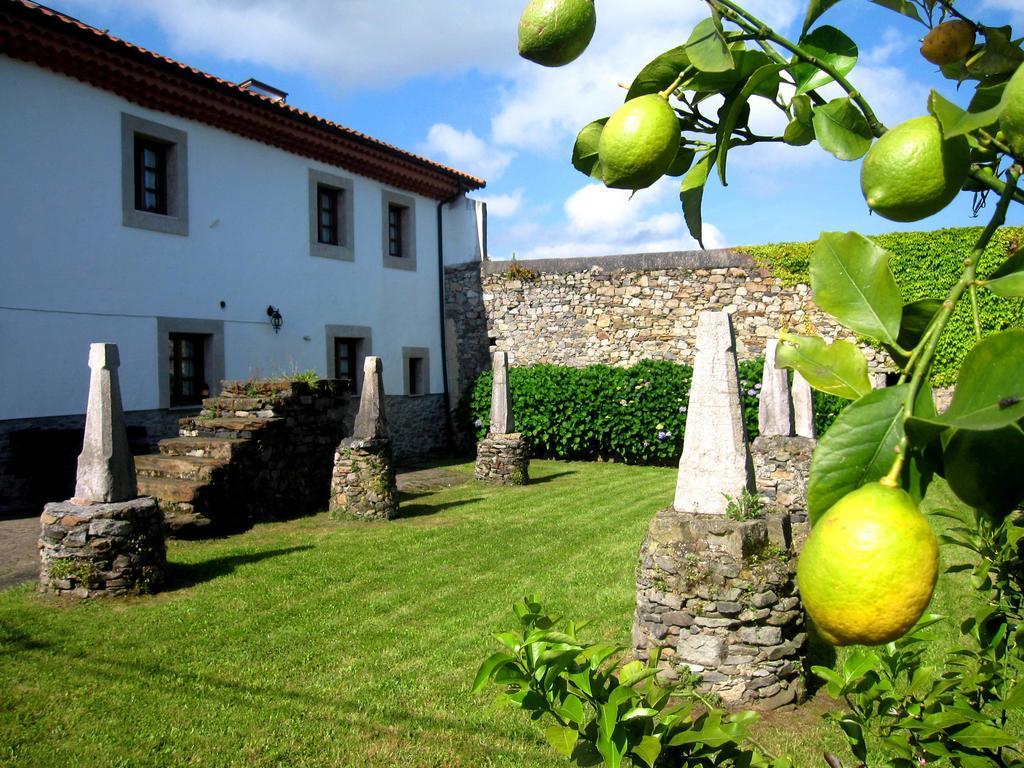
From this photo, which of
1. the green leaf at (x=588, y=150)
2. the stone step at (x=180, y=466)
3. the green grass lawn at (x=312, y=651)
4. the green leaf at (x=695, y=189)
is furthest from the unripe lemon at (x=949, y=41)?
the stone step at (x=180, y=466)

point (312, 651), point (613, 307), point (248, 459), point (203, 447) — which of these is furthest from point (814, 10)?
point (613, 307)

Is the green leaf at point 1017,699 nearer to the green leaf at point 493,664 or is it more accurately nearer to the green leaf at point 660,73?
the green leaf at point 493,664

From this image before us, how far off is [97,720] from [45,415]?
6.43 meters

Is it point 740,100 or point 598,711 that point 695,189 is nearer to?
point 740,100

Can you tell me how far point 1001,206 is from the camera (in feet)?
1.97

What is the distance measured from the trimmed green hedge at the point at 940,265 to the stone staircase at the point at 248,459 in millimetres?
7918

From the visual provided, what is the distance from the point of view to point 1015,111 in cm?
54

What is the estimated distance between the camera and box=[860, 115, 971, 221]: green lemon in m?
0.59

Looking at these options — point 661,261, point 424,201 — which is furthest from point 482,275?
point 661,261

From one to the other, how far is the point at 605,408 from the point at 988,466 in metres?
13.7

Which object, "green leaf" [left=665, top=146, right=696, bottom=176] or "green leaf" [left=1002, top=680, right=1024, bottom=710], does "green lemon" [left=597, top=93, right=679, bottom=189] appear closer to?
"green leaf" [left=665, top=146, right=696, bottom=176]

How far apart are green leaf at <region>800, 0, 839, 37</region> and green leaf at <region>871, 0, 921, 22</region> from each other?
41mm

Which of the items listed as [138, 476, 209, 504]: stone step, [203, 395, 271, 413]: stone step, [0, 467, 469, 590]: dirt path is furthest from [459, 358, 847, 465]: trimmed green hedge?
[138, 476, 209, 504]: stone step

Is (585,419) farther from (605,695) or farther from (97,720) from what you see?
(605,695)
